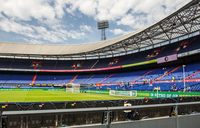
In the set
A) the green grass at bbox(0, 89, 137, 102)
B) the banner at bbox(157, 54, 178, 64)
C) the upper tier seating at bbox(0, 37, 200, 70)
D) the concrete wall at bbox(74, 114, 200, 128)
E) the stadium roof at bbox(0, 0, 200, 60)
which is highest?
the stadium roof at bbox(0, 0, 200, 60)

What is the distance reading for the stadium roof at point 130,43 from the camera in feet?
Answer: 144

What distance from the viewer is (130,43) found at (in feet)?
207

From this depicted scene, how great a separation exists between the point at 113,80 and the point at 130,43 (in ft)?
37.8

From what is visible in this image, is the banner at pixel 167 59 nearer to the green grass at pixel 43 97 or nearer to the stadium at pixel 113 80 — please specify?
the stadium at pixel 113 80

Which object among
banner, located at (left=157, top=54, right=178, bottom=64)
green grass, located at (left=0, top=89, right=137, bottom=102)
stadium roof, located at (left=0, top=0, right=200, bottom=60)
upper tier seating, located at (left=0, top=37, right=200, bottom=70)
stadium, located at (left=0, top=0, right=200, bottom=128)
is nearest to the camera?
stadium, located at (left=0, top=0, right=200, bottom=128)

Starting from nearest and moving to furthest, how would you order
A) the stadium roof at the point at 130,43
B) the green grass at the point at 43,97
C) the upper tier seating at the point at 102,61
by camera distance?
the green grass at the point at 43,97
the stadium roof at the point at 130,43
the upper tier seating at the point at 102,61

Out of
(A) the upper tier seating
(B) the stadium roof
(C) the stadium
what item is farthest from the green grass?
(A) the upper tier seating

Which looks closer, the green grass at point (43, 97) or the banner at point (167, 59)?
the green grass at point (43, 97)

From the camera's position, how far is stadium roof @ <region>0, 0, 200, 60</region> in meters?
43.9

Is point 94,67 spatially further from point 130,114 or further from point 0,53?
point 130,114

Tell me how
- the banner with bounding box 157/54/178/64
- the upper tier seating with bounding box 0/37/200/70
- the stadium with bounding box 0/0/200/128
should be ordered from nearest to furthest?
the stadium with bounding box 0/0/200/128, the banner with bounding box 157/54/178/64, the upper tier seating with bounding box 0/37/200/70

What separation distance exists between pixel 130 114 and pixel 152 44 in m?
59.3

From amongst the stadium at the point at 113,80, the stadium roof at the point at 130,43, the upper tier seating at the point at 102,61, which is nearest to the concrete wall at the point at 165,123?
the stadium at the point at 113,80

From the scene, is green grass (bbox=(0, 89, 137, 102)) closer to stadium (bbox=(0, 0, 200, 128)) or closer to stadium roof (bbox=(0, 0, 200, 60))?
stadium (bbox=(0, 0, 200, 128))
